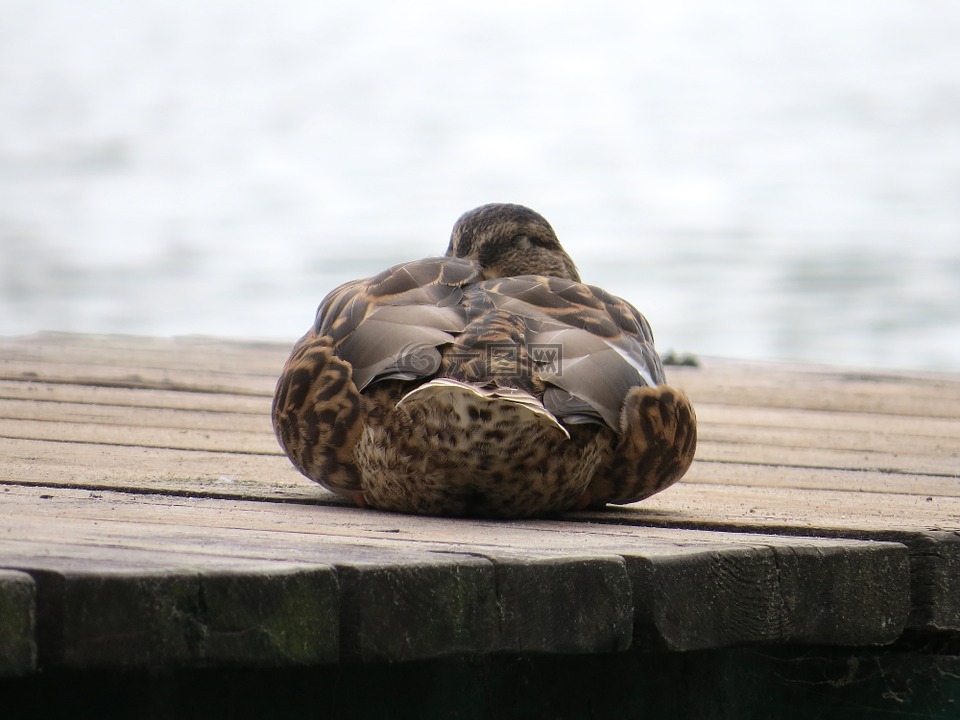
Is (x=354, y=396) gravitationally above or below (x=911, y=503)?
above

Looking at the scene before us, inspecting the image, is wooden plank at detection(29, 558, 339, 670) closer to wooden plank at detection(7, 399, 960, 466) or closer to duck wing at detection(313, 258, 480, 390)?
duck wing at detection(313, 258, 480, 390)

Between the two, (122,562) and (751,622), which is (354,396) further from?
(122,562)

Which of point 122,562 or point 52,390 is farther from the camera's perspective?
point 52,390

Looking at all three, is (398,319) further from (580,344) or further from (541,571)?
(541,571)

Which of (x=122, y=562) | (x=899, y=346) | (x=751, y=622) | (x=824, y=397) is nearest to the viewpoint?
(x=122, y=562)

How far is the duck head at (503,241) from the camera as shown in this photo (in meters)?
A: 4.75

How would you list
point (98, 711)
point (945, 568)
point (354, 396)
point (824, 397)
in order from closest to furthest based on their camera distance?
point (98, 711) < point (945, 568) < point (354, 396) < point (824, 397)

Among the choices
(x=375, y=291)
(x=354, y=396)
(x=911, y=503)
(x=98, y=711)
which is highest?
(x=375, y=291)

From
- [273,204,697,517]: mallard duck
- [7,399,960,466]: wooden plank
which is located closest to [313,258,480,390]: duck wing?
[273,204,697,517]: mallard duck

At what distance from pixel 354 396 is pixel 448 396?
1.25ft

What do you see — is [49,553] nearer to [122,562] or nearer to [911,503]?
[122,562]

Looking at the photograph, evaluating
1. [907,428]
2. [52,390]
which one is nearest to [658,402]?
[907,428]

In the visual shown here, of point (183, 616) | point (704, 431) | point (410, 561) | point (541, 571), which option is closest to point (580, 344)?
point (541, 571)

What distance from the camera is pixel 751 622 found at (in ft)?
9.51
